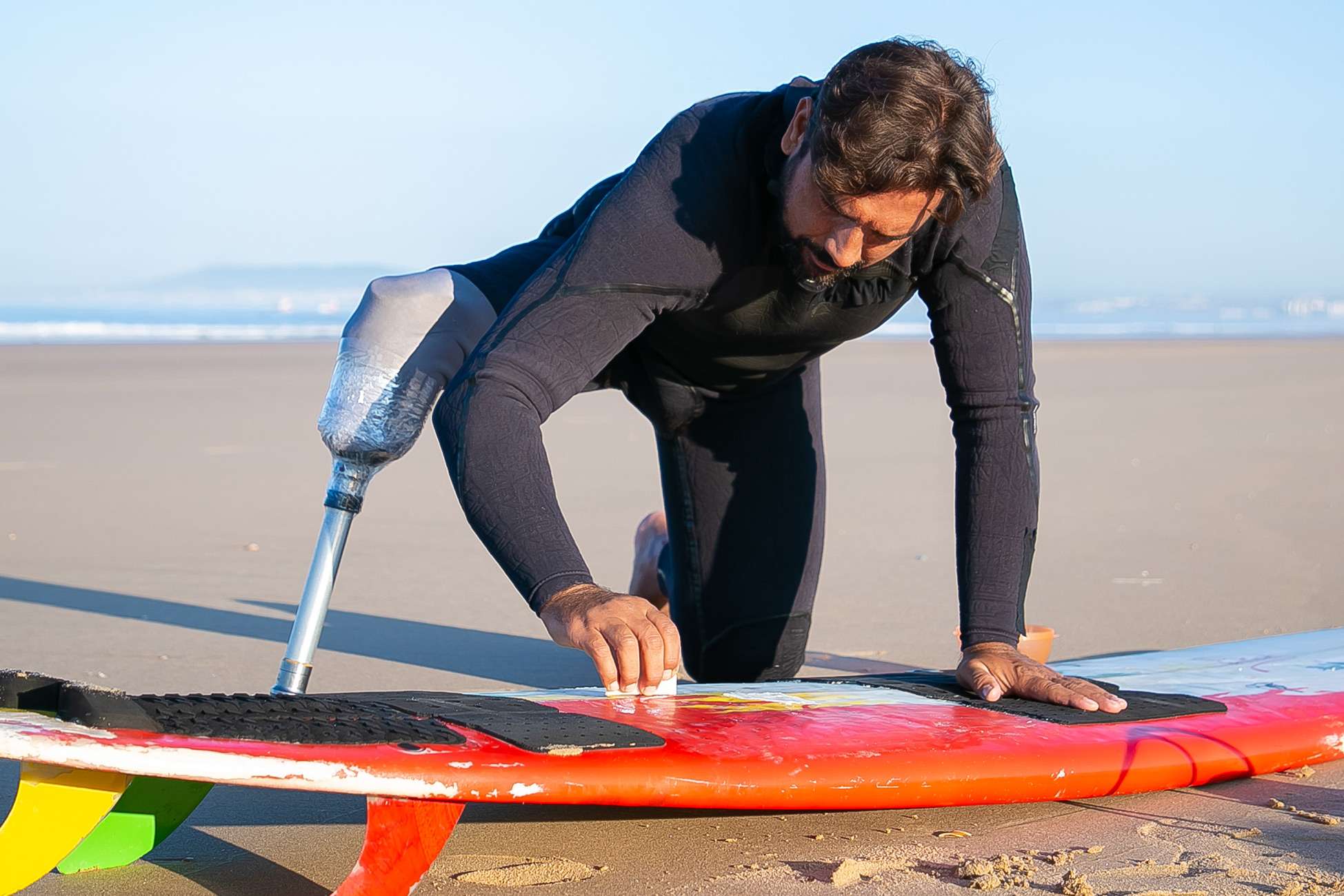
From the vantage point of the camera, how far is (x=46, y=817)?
1.61m

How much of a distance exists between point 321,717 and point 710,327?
1082mm

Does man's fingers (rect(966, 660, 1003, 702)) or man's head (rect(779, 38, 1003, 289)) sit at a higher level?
man's head (rect(779, 38, 1003, 289))

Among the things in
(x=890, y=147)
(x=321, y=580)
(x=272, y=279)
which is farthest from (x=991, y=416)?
(x=272, y=279)

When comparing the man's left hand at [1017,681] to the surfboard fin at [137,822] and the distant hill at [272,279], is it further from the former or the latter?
the distant hill at [272,279]

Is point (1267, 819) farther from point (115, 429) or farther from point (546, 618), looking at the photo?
point (115, 429)

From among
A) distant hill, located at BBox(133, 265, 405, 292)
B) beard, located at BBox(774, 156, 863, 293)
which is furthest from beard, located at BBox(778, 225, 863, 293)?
distant hill, located at BBox(133, 265, 405, 292)

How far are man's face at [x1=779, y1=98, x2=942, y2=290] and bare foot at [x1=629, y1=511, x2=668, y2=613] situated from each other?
1.33 metres

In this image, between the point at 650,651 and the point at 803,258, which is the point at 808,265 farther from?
the point at 650,651

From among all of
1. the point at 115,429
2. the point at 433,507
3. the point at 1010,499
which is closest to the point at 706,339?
the point at 1010,499

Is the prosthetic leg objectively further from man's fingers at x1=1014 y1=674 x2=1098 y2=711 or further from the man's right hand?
man's fingers at x1=1014 y1=674 x2=1098 y2=711

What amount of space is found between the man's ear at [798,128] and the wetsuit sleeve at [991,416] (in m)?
0.36

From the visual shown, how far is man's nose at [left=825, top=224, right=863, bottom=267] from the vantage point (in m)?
2.07

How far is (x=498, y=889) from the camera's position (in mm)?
1792

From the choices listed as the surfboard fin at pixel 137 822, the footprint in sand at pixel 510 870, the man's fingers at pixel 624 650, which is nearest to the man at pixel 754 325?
the man's fingers at pixel 624 650
